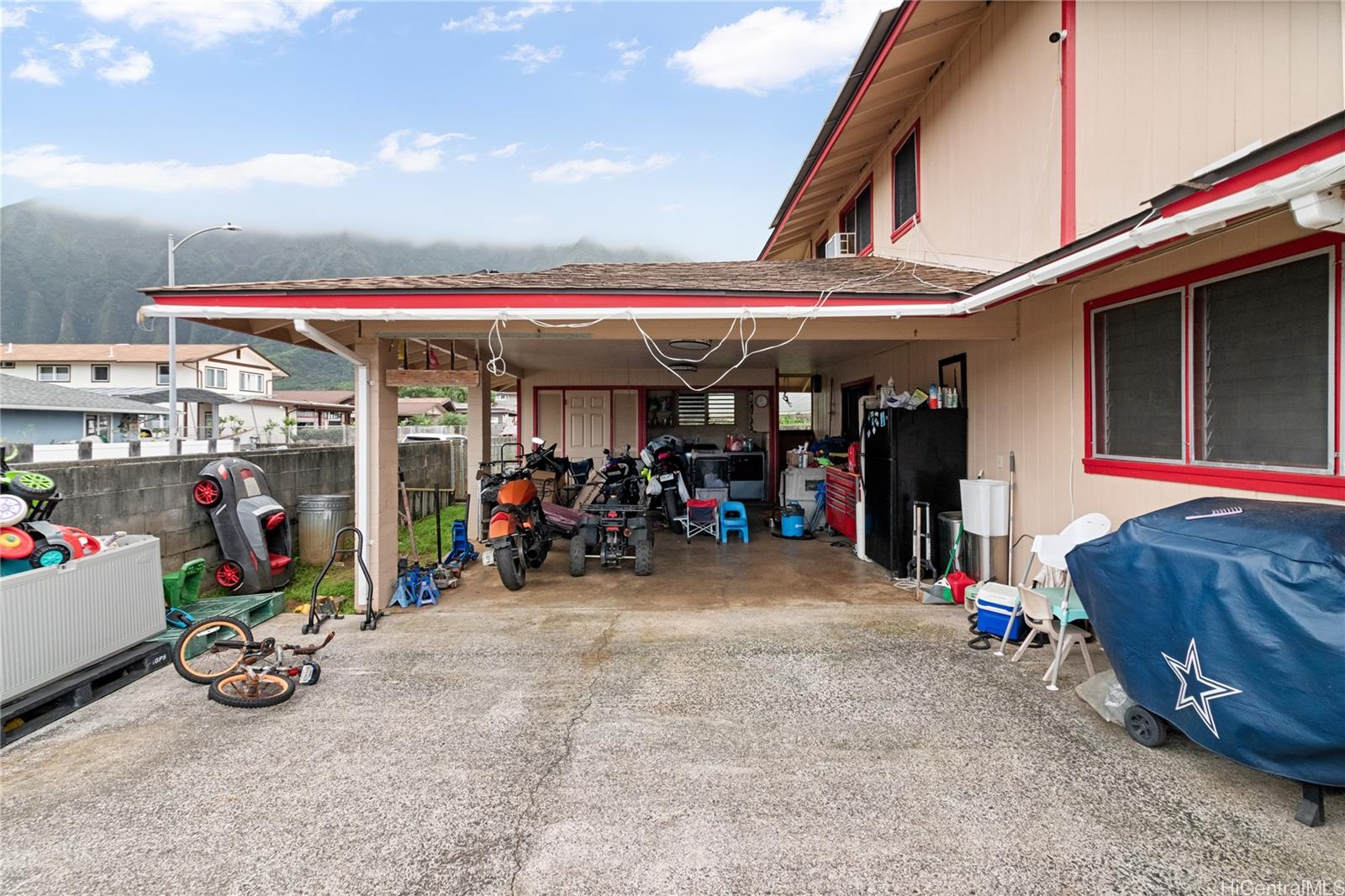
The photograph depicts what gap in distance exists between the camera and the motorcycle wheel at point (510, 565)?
17.9 feet

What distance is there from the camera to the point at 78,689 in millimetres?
3252

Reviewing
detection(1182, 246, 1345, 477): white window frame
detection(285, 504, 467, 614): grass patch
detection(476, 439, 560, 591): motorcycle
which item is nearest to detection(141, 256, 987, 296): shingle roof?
detection(1182, 246, 1345, 477): white window frame

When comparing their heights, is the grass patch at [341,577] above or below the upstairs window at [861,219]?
below

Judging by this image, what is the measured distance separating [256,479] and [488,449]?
112 inches

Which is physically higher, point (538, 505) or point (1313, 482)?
point (1313, 482)

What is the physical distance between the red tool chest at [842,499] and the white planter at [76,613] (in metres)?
6.24

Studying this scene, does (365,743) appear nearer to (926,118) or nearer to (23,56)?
(926,118)

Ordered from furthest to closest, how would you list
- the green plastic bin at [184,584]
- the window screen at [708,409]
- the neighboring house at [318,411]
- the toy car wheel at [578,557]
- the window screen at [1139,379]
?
the neighboring house at [318,411] < the window screen at [708,409] < the toy car wheel at [578,557] < the green plastic bin at [184,584] < the window screen at [1139,379]

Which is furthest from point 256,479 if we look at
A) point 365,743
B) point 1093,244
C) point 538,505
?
point 1093,244

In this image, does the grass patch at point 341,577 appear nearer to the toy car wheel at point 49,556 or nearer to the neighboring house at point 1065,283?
the neighboring house at point 1065,283

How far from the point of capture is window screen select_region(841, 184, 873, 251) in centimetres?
887

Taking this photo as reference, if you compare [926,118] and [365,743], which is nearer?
[365,743]

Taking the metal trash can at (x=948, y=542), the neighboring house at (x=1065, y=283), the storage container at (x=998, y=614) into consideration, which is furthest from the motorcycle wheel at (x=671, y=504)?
the storage container at (x=998, y=614)

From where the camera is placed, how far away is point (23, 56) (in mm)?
38406
